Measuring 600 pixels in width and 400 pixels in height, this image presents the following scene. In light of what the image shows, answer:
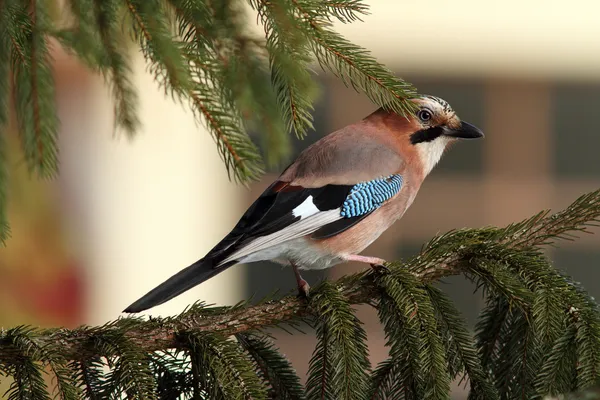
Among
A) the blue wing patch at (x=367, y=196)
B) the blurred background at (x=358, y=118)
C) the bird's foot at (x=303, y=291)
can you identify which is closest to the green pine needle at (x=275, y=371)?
the bird's foot at (x=303, y=291)

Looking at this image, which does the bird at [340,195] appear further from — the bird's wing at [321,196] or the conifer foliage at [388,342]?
the conifer foliage at [388,342]

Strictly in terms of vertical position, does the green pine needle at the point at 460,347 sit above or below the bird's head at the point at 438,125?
below

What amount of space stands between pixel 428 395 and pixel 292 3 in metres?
0.71

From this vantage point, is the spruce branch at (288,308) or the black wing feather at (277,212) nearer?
the spruce branch at (288,308)

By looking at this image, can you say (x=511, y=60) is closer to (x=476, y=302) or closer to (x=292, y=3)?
(x=476, y=302)

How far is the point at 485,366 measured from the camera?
1868 mm

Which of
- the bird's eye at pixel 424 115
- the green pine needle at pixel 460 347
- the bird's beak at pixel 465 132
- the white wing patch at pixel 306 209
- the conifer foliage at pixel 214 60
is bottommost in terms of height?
the green pine needle at pixel 460 347

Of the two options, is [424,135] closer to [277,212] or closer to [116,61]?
[277,212]

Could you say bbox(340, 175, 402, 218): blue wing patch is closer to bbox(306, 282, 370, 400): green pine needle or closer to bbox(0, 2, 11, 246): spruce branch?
bbox(306, 282, 370, 400): green pine needle

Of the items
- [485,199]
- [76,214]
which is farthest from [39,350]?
[485,199]

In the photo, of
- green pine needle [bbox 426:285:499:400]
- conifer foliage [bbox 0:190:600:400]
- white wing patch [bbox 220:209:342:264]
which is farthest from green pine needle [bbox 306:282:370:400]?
white wing patch [bbox 220:209:342:264]

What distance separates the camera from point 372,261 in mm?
2088

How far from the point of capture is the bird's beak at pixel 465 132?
2576 mm

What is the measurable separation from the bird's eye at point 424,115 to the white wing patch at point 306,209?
0.48 m
